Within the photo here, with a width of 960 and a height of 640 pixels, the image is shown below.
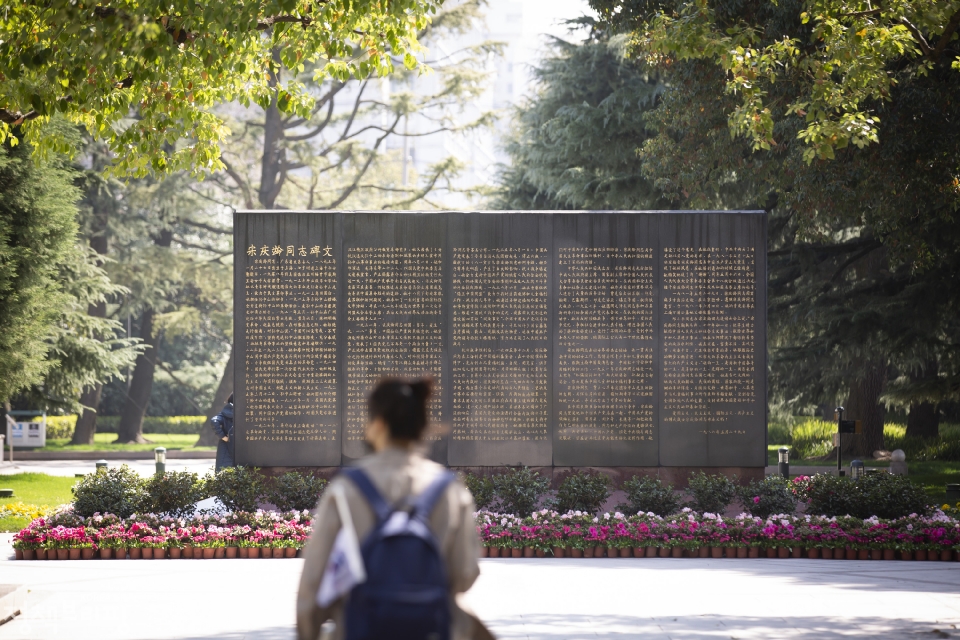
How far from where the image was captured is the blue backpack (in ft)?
12.5

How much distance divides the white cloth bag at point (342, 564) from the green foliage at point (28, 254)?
1679 cm

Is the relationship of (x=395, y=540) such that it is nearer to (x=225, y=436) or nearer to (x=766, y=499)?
(x=766, y=499)

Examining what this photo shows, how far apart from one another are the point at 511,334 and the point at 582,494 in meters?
2.48

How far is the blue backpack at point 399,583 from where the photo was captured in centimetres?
382

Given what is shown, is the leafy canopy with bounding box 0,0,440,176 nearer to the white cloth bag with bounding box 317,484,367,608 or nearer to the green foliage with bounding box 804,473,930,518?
the white cloth bag with bounding box 317,484,367,608

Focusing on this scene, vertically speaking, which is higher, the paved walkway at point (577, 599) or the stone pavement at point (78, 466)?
the paved walkway at point (577, 599)

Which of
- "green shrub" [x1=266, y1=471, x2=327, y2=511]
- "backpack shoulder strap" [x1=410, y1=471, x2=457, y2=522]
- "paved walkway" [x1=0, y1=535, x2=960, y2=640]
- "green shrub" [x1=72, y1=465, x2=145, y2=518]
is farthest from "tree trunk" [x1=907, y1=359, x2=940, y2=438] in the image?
"backpack shoulder strap" [x1=410, y1=471, x2=457, y2=522]

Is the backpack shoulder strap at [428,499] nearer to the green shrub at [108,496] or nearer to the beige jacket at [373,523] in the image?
the beige jacket at [373,523]

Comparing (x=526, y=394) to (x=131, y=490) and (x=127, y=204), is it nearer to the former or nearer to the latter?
(x=131, y=490)

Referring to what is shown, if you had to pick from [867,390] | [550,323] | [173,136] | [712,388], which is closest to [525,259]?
[550,323]

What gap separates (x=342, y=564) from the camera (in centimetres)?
390

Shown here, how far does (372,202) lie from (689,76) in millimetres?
21672

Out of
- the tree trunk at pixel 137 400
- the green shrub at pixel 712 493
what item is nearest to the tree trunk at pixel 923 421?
the green shrub at pixel 712 493

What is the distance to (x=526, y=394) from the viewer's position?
15062 mm
